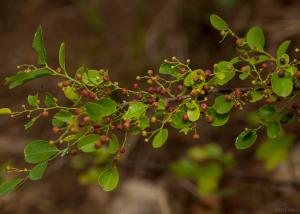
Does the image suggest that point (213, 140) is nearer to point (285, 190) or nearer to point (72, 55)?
point (285, 190)

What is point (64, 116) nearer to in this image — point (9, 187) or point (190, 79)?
point (9, 187)

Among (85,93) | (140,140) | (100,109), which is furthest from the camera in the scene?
(140,140)

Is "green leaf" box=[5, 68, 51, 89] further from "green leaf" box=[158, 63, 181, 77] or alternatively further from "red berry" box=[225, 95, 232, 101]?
"red berry" box=[225, 95, 232, 101]

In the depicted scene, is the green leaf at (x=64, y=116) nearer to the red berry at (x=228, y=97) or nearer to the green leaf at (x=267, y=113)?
the red berry at (x=228, y=97)

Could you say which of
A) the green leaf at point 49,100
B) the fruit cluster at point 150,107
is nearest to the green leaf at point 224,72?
the fruit cluster at point 150,107

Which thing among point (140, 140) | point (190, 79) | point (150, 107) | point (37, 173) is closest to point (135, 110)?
point (150, 107)

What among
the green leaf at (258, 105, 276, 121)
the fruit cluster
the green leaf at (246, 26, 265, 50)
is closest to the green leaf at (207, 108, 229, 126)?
the fruit cluster
